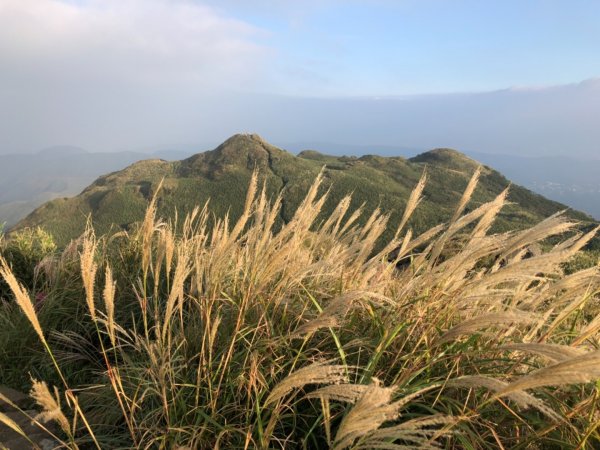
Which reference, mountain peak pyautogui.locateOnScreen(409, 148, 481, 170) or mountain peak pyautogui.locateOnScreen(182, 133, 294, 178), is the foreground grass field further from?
mountain peak pyautogui.locateOnScreen(409, 148, 481, 170)

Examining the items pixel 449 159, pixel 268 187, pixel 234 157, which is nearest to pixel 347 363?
pixel 268 187

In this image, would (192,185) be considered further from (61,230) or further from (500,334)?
(500,334)

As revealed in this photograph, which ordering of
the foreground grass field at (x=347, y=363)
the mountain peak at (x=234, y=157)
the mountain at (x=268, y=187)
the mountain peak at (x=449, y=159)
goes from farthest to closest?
the mountain peak at (x=449, y=159)
the mountain peak at (x=234, y=157)
the mountain at (x=268, y=187)
the foreground grass field at (x=347, y=363)

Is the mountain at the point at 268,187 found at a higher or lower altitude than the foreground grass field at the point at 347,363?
lower

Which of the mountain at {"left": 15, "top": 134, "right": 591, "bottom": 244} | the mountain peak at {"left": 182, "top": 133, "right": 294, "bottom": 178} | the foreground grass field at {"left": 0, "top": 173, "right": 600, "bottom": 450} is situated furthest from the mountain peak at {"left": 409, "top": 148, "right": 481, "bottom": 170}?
the foreground grass field at {"left": 0, "top": 173, "right": 600, "bottom": 450}

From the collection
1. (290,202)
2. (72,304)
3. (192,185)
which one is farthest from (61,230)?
(72,304)

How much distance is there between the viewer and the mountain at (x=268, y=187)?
218 feet

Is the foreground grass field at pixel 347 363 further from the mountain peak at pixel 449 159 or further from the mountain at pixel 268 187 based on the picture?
the mountain peak at pixel 449 159

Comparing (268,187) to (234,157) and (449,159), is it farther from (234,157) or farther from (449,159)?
(449,159)

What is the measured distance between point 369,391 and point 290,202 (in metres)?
73.6

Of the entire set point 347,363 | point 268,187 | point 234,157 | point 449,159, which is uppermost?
point 234,157

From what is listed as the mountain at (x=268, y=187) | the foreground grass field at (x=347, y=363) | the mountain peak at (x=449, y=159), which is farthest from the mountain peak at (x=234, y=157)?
the foreground grass field at (x=347, y=363)

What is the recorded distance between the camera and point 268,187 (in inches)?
2901

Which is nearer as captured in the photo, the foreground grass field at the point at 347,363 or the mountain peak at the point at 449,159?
the foreground grass field at the point at 347,363
